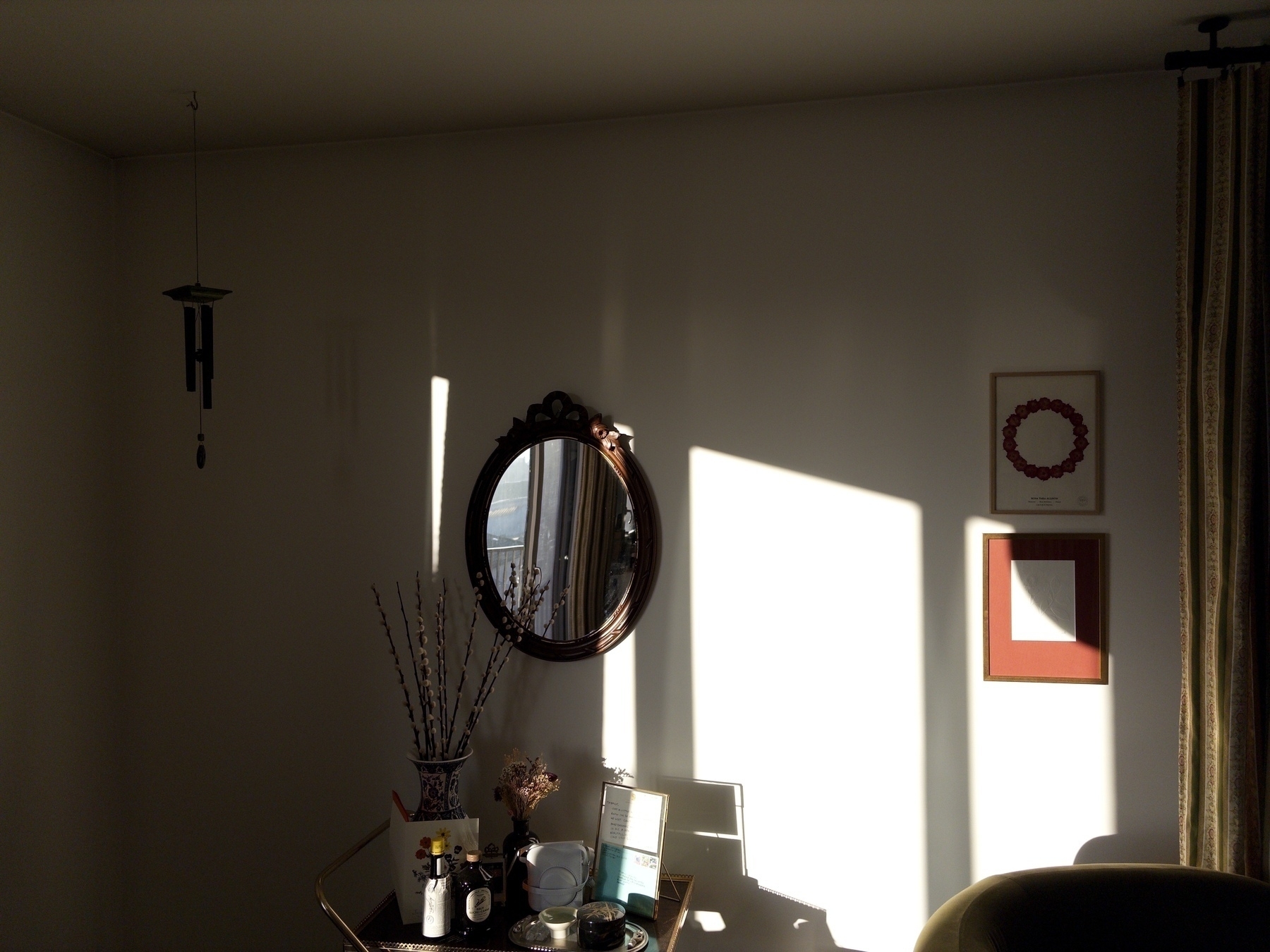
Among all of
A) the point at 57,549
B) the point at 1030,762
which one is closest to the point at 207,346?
the point at 57,549

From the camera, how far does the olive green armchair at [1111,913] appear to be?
6.10ft

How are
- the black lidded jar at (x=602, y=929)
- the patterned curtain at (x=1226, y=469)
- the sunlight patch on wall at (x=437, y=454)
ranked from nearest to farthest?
1. the patterned curtain at (x=1226, y=469)
2. the black lidded jar at (x=602, y=929)
3. the sunlight patch on wall at (x=437, y=454)

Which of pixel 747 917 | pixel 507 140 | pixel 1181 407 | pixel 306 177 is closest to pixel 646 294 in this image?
pixel 507 140

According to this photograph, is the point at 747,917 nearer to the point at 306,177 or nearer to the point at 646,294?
the point at 646,294

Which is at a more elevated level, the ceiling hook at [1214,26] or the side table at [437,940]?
the ceiling hook at [1214,26]

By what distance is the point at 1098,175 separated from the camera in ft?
7.76

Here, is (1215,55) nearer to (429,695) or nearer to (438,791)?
(429,695)

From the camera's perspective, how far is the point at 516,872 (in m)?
2.38

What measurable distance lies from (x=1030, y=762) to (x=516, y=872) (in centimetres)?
129

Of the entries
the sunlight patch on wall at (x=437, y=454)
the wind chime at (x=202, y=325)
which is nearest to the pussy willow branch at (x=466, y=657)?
the sunlight patch on wall at (x=437, y=454)

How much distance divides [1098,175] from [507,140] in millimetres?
1555

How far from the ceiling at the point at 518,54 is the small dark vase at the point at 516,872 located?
1871 millimetres

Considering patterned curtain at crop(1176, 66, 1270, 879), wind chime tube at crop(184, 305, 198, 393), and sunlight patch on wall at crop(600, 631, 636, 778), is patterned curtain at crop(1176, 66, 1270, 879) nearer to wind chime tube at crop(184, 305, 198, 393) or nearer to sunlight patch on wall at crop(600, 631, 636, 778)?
sunlight patch on wall at crop(600, 631, 636, 778)

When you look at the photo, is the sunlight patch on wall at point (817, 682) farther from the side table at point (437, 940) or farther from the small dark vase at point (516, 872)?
the small dark vase at point (516, 872)
